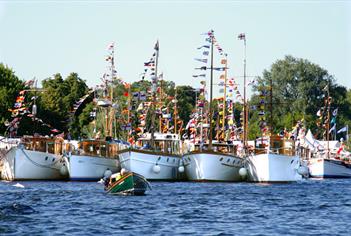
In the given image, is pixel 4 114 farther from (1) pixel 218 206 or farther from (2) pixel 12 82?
(1) pixel 218 206

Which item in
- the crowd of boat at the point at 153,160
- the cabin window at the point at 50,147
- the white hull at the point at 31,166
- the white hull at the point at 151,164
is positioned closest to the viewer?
the crowd of boat at the point at 153,160

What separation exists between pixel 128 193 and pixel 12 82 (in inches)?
2683

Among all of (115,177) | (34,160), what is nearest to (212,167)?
(34,160)

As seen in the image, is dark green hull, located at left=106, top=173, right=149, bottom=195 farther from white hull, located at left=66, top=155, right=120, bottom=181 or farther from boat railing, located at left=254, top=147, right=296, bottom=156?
white hull, located at left=66, top=155, right=120, bottom=181

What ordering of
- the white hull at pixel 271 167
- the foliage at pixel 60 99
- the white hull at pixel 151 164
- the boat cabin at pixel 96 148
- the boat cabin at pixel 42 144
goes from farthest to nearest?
the foliage at pixel 60 99 → the boat cabin at pixel 96 148 → the boat cabin at pixel 42 144 → the white hull at pixel 151 164 → the white hull at pixel 271 167

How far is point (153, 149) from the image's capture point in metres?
101

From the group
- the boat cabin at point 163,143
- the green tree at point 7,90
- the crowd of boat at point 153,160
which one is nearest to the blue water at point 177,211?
the crowd of boat at point 153,160

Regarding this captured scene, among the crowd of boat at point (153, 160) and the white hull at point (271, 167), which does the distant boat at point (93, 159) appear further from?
the white hull at point (271, 167)

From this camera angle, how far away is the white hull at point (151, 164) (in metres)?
96.3

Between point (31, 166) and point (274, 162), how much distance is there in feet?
74.2

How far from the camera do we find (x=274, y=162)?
94.9 m

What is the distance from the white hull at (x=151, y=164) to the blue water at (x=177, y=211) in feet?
34.8

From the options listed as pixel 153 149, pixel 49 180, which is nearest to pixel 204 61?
pixel 153 149

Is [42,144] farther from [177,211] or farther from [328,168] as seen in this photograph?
[177,211]
